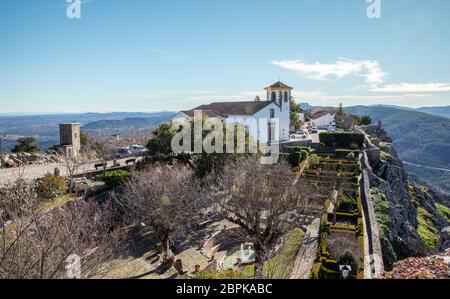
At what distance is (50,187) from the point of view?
18094mm

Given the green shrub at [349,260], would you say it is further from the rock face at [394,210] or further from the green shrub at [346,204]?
the green shrub at [346,204]

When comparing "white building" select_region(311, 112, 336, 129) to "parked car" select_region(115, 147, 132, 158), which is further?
"white building" select_region(311, 112, 336, 129)

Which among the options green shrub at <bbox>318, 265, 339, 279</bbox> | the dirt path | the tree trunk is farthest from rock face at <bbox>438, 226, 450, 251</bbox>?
the tree trunk

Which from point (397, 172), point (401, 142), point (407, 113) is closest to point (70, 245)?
point (397, 172)

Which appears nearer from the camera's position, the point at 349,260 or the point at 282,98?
the point at 349,260

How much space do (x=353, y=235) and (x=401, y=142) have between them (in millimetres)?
88793

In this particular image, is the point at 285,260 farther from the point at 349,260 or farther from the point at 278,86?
the point at 278,86

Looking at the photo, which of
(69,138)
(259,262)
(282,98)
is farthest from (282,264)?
Result: (282,98)

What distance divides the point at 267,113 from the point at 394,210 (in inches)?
757

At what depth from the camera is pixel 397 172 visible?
118 ft

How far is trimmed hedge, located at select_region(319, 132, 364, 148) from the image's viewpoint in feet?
125

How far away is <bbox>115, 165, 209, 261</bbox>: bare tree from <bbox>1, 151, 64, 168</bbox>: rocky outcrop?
11.7m

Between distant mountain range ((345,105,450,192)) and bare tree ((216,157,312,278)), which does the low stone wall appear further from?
distant mountain range ((345,105,450,192))
